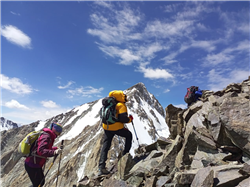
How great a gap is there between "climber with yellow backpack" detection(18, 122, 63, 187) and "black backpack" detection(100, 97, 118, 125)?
2390 millimetres

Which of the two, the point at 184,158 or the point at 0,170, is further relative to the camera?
the point at 0,170

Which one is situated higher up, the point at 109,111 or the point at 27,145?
the point at 109,111

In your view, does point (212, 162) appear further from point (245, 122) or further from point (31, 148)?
point (31, 148)

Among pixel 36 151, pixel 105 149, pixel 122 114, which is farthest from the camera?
pixel 105 149

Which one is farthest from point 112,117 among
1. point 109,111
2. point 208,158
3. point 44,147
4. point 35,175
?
point 208,158

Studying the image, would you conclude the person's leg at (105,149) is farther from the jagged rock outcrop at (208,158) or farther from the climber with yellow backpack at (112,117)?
the jagged rock outcrop at (208,158)

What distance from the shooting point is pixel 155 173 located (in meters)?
6.05

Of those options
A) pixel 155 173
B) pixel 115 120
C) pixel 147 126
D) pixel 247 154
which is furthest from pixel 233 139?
pixel 147 126

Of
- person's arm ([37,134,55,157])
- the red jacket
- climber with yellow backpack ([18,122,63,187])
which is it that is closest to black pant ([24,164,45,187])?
climber with yellow backpack ([18,122,63,187])

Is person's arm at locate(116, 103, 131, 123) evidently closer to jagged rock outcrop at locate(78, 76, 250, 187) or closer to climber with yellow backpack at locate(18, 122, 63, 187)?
jagged rock outcrop at locate(78, 76, 250, 187)

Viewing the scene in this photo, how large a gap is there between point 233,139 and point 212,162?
1123 mm

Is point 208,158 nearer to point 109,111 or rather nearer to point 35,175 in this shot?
point 109,111

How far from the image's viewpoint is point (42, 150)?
6.15 meters

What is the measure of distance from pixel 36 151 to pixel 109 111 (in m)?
3.44
